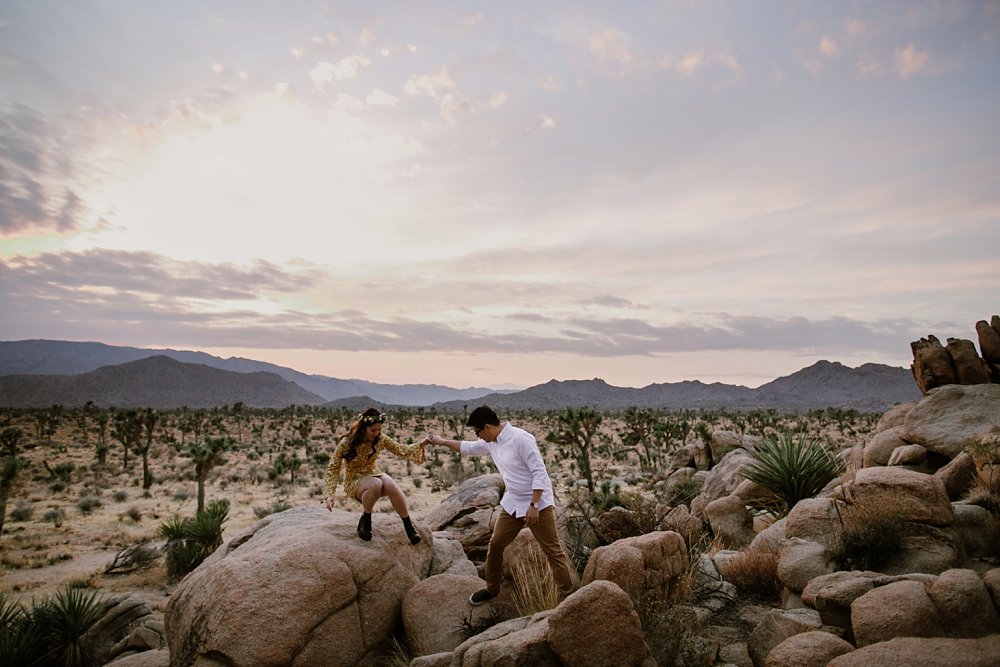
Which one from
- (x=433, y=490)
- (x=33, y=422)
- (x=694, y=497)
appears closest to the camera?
(x=694, y=497)

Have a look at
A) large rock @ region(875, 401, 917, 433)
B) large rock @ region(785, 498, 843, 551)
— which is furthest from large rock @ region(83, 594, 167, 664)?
large rock @ region(875, 401, 917, 433)

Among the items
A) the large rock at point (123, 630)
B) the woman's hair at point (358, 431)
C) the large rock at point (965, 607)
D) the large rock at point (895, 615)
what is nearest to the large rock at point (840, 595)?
the large rock at point (895, 615)

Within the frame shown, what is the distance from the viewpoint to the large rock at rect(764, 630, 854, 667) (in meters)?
4.93

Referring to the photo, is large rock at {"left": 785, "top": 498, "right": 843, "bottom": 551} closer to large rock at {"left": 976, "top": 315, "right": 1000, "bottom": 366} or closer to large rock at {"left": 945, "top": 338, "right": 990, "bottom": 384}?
large rock at {"left": 945, "top": 338, "right": 990, "bottom": 384}

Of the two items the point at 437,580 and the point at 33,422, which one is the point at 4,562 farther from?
the point at 33,422

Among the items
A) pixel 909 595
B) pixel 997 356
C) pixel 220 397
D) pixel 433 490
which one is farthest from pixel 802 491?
pixel 220 397

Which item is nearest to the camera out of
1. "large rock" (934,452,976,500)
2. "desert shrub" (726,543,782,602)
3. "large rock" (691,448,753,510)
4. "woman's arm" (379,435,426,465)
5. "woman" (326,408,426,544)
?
"woman" (326,408,426,544)

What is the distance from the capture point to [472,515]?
1067cm

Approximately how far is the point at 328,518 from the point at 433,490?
74.4 ft

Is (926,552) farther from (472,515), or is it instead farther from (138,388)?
(138,388)

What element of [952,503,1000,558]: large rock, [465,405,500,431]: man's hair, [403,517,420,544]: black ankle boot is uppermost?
[465,405,500,431]: man's hair

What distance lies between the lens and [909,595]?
17.4 feet

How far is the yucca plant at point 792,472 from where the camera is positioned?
11664mm

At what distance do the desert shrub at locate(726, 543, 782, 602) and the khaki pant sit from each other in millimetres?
3095
